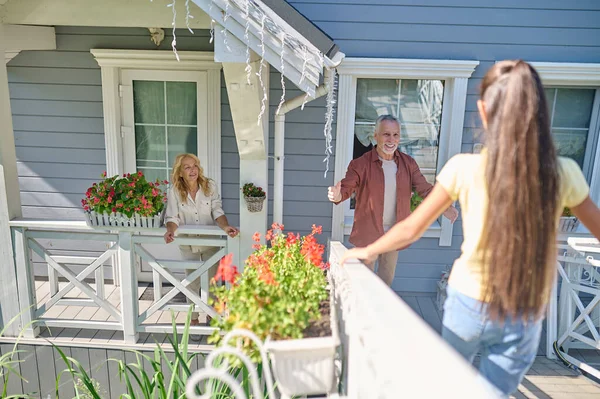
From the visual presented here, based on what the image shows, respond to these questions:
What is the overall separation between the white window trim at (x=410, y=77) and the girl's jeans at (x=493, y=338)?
2.30 meters

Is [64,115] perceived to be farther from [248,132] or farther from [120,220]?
[248,132]

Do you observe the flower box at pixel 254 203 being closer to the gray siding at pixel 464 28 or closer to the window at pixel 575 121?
the gray siding at pixel 464 28

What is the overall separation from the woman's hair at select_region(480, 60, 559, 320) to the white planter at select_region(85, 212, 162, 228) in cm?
222

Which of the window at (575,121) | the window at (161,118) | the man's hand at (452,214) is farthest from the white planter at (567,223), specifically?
the window at (161,118)

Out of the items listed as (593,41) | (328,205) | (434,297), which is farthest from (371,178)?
(593,41)

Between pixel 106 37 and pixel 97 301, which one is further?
pixel 106 37

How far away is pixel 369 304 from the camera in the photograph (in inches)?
49.1

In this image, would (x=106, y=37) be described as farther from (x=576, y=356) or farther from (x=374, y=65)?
(x=576, y=356)

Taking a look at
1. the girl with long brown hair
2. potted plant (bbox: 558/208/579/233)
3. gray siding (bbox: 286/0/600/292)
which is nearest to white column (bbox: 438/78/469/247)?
gray siding (bbox: 286/0/600/292)

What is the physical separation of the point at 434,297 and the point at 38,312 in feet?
11.0

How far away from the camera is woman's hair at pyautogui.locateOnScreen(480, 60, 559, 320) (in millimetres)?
1091

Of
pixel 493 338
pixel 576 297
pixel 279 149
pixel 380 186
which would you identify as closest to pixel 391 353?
pixel 493 338

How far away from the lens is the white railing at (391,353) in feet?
2.91

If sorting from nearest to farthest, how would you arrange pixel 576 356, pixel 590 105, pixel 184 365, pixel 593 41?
pixel 184 365, pixel 576 356, pixel 593 41, pixel 590 105
